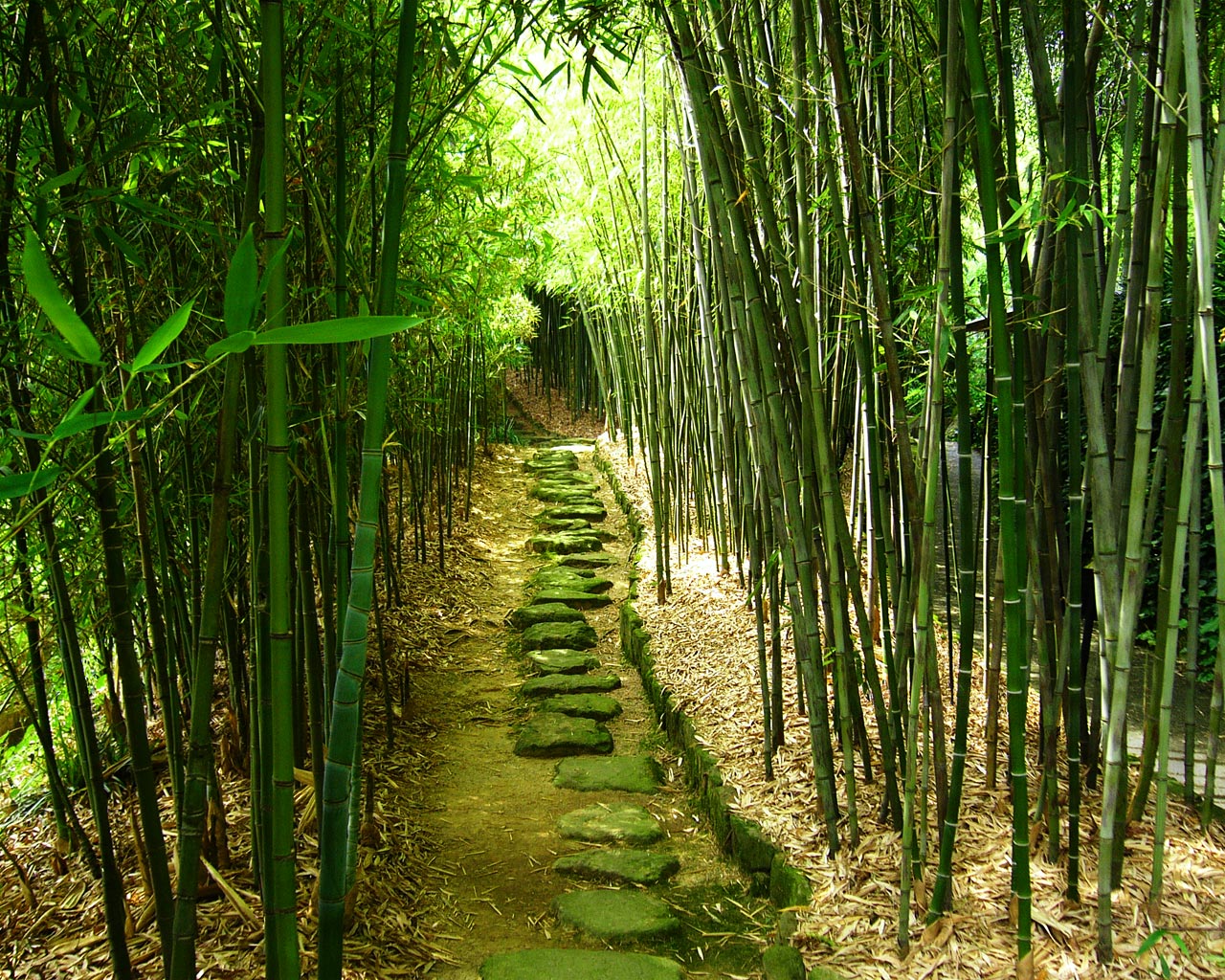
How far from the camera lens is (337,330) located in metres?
0.61

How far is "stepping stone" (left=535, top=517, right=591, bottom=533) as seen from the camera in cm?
590

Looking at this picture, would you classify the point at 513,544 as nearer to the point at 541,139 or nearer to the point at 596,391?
the point at 541,139

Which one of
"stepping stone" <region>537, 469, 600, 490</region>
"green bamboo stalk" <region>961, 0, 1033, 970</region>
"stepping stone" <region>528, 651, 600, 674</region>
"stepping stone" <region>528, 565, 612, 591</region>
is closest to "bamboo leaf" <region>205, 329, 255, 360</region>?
"green bamboo stalk" <region>961, 0, 1033, 970</region>

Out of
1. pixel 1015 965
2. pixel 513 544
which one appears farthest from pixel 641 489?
pixel 1015 965

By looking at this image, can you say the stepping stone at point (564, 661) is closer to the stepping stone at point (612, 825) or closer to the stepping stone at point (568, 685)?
the stepping stone at point (568, 685)

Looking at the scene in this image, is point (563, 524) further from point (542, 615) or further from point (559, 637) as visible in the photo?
point (559, 637)

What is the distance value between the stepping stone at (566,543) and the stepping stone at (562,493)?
872 mm

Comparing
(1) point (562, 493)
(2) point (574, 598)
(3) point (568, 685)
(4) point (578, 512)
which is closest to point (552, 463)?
(1) point (562, 493)

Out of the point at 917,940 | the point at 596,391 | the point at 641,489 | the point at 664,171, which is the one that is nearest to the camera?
the point at 917,940

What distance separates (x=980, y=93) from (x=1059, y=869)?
135 cm

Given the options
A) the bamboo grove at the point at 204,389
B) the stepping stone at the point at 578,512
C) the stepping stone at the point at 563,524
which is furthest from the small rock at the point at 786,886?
the stepping stone at the point at 578,512

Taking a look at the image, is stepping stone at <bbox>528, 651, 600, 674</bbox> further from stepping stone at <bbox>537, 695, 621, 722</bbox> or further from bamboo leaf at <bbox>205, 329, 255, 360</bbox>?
bamboo leaf at <bbox>205, 329, 255, 360</bbox>

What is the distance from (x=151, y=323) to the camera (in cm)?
160

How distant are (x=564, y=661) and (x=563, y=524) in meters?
2.28
